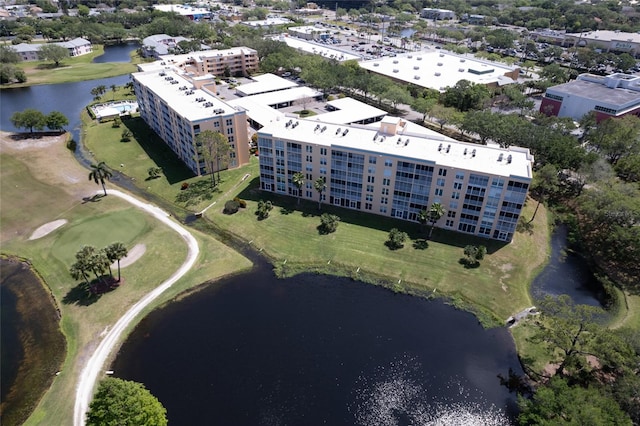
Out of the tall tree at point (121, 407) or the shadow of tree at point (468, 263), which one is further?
the shadow of tree at point (468, 263)

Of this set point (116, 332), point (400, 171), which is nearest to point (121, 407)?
point (116, 332)

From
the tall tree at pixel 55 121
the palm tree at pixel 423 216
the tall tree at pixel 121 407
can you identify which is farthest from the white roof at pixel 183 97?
the tall tree at pixel 121 407

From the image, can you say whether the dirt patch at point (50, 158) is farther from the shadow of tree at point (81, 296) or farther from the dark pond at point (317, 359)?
the dark pond at point (317, 359)

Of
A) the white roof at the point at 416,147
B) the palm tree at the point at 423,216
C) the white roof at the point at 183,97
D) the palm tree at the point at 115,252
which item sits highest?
the white roof at the point at 183,97

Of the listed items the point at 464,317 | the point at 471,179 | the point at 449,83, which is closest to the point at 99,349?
the point at 464,317

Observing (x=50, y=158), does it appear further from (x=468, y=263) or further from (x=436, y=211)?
(x=468, y=263)

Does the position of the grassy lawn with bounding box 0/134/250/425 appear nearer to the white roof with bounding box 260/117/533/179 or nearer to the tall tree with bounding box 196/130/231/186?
the tall tree with bounding box 196/130/231/186
